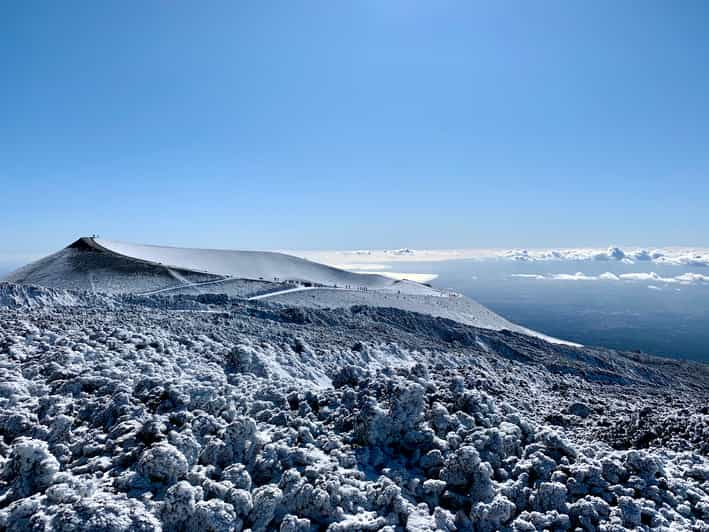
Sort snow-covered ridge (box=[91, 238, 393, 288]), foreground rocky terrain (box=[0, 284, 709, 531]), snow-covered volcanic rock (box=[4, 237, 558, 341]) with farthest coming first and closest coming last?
snow-covered ridge (box=[91, 238, 393, 288]), snow-covered volcanic rock (box=[4, 237, 558, 341]), foreground rocky terrain (box=[0, 284, 709, 531])

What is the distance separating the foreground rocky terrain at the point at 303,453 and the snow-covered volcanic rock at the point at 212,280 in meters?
24.9

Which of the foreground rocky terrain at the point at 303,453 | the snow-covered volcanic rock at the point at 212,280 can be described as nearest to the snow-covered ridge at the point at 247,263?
the snow-covered volcanic rock at the point at 212,280

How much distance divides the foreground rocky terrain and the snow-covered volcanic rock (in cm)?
2486

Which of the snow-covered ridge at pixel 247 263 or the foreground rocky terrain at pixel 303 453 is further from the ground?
the snow-covered ridge at pixel 247 263

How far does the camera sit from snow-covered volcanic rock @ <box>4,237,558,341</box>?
1519 inches

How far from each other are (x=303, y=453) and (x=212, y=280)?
3886cm

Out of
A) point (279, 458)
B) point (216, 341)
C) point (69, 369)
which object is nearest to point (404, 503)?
point (279, 458)

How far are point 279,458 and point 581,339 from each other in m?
111

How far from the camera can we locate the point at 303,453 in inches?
266

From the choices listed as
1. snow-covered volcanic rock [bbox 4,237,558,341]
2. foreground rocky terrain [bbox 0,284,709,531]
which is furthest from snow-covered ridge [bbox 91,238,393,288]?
foreground rocky terrain [bbox 0,284,709,531]

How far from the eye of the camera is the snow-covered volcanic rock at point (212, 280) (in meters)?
38.6

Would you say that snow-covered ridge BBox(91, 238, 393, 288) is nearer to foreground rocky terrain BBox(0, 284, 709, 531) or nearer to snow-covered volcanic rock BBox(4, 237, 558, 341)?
snow-covered volcanic rock BBox(4, 237, 558, 341)

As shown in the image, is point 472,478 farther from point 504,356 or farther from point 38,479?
point 504,356

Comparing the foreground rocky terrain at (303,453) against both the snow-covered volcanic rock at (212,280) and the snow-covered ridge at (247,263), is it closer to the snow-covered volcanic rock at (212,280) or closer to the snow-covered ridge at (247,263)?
the snow-covered volcanic rock at (212,280)
